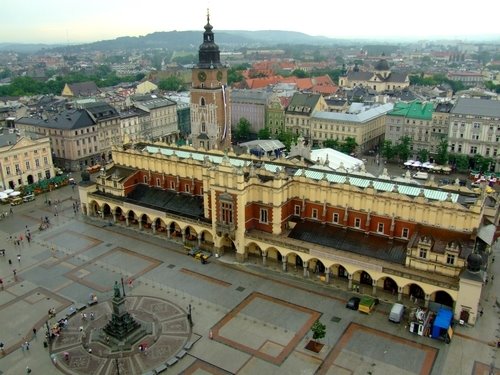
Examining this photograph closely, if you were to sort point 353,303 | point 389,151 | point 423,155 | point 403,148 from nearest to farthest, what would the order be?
point 353,303 < point 423,155 < point 403,148 < point 389,151

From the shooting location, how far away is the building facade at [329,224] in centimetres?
6072

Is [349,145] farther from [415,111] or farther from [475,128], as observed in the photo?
[475,128]

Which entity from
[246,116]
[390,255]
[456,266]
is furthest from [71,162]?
[456,266]

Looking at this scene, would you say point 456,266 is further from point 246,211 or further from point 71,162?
point 71,162

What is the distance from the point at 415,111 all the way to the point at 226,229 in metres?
88.2

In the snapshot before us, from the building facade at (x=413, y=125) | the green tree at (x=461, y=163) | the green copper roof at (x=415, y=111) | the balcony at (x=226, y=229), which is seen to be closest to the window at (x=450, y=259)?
the balcony at (x=226, y=229)

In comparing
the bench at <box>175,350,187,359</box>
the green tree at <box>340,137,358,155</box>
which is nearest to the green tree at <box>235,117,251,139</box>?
the green tree at <box>340,137,358,155</box>

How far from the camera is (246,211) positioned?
72.8 metres

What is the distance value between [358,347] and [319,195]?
25453 mm

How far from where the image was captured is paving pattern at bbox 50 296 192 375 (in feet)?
170

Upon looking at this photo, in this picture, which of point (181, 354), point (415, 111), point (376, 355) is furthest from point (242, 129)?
point (376, 355)

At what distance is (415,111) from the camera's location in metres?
138

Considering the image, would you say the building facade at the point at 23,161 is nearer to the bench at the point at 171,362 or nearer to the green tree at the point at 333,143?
the bench at the point at 171,362

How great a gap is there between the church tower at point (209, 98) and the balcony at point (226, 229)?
4727 centimetres
